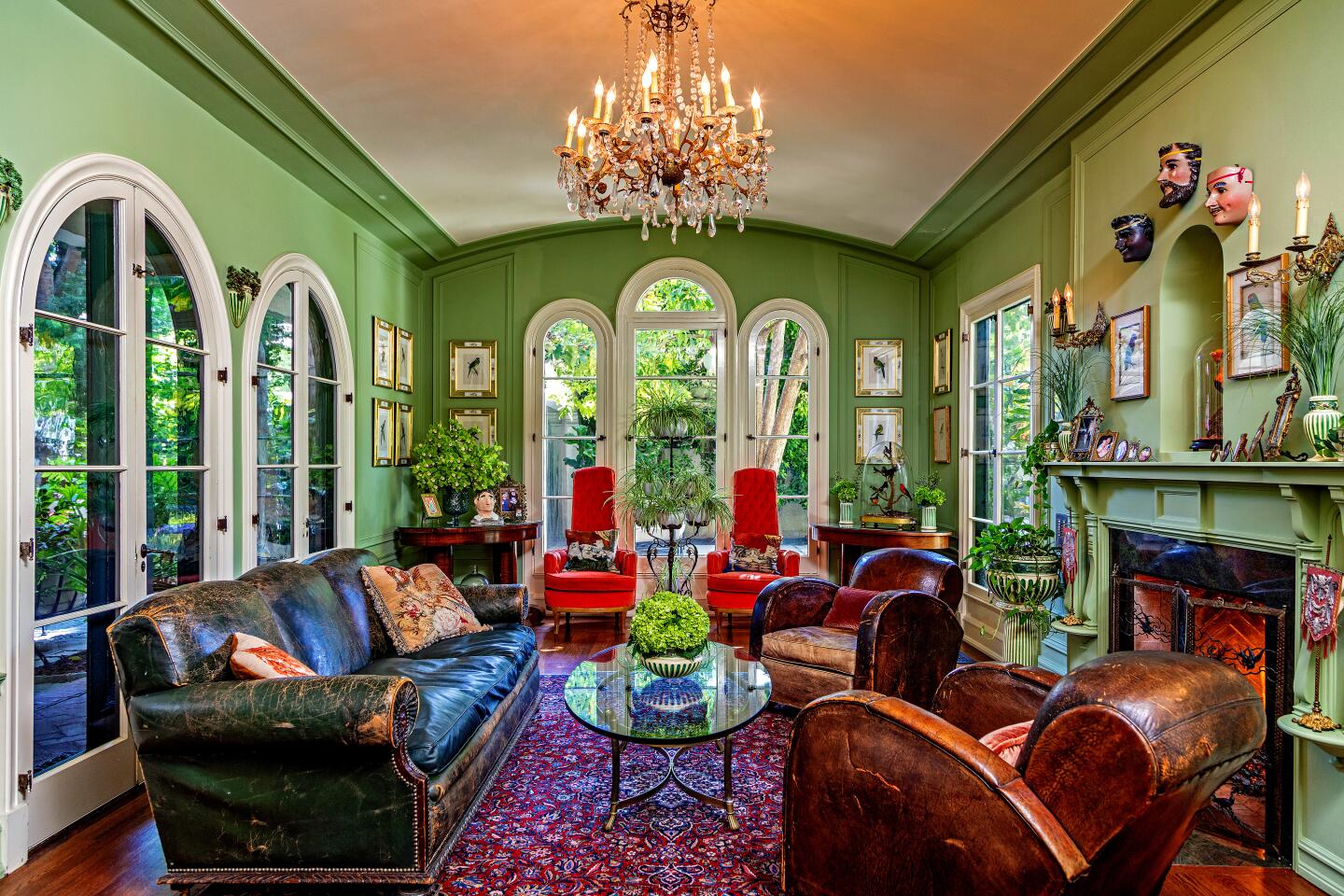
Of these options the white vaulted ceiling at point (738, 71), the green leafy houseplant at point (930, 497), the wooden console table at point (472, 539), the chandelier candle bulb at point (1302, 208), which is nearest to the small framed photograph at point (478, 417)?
the wooden console table at point (472, 539)

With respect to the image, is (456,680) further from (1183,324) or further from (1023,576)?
(1183,324)

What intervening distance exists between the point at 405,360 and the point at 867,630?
4.24m

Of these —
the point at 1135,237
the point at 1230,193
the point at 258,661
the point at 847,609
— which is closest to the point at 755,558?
the point at 847,609

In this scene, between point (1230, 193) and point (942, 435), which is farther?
point (942, 435)

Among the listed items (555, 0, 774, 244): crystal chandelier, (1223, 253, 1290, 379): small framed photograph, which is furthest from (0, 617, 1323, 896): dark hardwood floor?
(555, 0, 774, 244): crystal chandelier

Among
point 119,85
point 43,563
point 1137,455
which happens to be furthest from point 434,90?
point 1137,455

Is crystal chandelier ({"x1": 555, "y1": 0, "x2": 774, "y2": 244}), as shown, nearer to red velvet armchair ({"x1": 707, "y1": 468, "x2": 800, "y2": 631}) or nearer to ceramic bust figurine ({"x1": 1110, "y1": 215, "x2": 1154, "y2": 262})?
ceramic bust figurine ({"x1": 1110, "y1": 215, "x2": 1154, "y2": 262})

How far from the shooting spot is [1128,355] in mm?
3416

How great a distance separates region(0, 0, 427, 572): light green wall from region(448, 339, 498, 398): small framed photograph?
61cm

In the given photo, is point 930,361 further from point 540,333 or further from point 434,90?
point 434,90

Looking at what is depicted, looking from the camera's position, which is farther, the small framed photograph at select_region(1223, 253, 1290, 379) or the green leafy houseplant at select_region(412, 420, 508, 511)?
the green leafy houseplant at select_region(412, 420, 508, 511)

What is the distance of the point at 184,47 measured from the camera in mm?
3035

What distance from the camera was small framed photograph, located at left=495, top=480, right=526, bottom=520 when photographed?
5.97 metres

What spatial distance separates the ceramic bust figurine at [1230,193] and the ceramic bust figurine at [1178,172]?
6.7 inches
